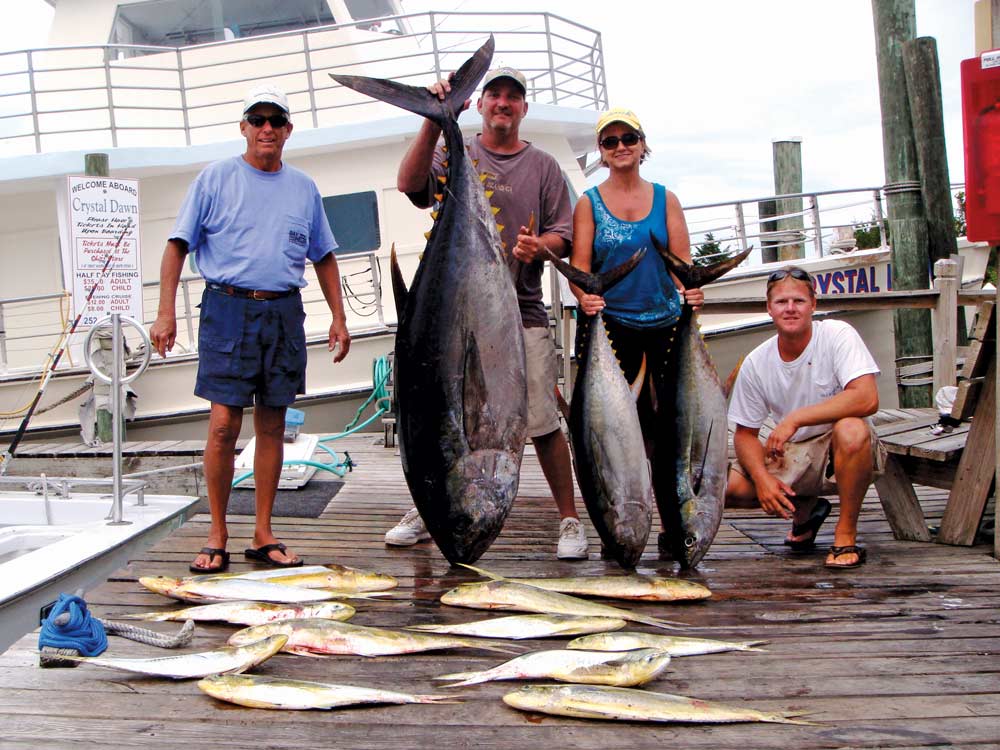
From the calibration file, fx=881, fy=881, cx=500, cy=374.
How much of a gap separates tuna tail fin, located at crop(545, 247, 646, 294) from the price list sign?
4.10 meters

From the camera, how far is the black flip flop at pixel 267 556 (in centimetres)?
296

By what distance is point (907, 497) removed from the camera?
10.7 ft

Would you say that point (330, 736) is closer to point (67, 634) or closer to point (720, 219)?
point (67, 634)

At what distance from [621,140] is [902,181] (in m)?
3.65

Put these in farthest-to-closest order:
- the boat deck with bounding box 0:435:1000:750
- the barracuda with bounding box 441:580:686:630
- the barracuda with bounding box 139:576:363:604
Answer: the barracuda with bounding box 139:576:363:604
the barracuda with bounding box 441:580:686:630
the boat deck with bounding box 0:435:1000:750

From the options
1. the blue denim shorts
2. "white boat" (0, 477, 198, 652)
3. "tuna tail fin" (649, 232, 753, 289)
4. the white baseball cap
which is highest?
the white baseball cap

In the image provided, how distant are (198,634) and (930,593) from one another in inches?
81.9

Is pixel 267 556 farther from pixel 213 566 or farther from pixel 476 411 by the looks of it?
pixel 476 411

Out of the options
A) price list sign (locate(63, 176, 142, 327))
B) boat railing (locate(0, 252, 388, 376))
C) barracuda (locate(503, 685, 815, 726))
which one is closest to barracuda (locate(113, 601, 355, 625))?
barracuda (locate(503, 685, 815, 726))

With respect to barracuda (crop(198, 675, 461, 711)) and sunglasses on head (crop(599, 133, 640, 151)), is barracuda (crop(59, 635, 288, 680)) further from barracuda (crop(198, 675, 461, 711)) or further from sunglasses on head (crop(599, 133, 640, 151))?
sunglasses on head (crop(599, 133, 640, 151))

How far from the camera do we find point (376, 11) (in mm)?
9992

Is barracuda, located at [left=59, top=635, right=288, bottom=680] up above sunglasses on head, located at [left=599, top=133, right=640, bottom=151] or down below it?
below

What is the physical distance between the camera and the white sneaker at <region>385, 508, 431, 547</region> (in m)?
3.32

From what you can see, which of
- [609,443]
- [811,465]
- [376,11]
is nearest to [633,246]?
[609,443]
